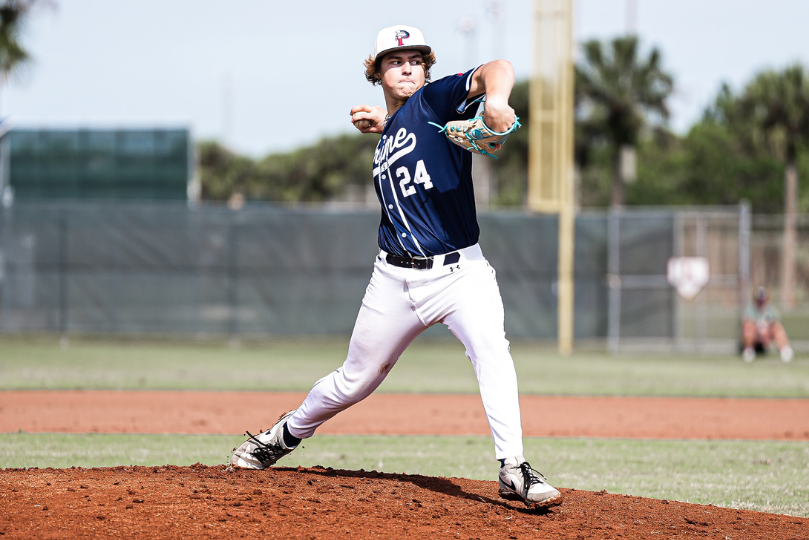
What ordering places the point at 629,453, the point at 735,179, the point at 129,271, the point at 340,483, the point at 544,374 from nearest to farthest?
the point at 340,483 < the point at 629,453 < the point at 544,374 < the point at 129,271 < the point at 735,179

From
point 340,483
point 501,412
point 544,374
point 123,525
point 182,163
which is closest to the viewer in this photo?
point 123,525

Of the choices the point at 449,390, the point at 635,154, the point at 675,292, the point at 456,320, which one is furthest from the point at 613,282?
the point at 635,154

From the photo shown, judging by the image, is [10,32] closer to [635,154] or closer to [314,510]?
[314,510]

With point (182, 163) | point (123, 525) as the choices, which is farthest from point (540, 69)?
point (123, 525)

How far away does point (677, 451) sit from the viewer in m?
7.39

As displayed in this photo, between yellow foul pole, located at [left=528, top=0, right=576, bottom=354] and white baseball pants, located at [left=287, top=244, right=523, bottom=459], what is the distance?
1300 cm

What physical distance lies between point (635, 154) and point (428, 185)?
156ft

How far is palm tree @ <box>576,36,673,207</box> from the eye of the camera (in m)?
42.1

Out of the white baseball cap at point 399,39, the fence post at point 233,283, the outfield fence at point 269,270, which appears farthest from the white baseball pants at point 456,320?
the fence post at point 233,283

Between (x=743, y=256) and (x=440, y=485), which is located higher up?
(x=743, y=256)

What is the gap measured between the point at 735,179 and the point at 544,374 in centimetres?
4544

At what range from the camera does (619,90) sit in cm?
4178

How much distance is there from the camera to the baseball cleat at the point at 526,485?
398 cm

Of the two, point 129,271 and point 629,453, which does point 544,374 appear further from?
point 129,271
